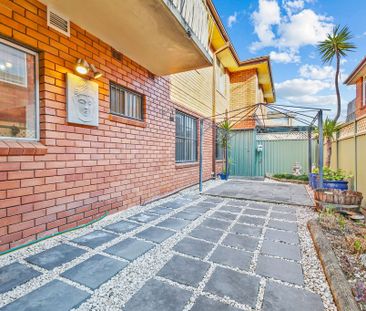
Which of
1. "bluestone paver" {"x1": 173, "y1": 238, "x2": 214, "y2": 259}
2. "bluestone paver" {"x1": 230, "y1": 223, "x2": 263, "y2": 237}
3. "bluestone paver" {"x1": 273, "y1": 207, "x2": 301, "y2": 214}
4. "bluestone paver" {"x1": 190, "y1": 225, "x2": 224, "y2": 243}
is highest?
"bluestone paver" {"x1": 173, "y1": 238, "x2": 214, "y2": 259}

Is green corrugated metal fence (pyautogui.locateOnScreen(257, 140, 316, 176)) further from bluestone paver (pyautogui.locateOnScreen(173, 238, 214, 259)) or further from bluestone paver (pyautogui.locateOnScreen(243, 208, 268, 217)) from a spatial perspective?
bluestone paver (pyautogui.locateOnScreen(173, 238, 214, 259))

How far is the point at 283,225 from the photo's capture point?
3.45 m

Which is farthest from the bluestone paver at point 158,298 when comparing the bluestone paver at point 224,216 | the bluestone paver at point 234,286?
the bluestone paver at point 224,216

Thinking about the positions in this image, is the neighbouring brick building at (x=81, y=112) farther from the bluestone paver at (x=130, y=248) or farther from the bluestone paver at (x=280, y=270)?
the bluestone paver at (x=280, y=270)

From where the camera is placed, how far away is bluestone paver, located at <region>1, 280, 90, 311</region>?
152 cm

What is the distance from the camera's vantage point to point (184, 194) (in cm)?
574

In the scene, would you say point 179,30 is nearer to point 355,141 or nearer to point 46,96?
point 46,96

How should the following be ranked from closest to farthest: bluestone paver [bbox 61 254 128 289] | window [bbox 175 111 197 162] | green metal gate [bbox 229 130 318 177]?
bluestone paver [bbox 61 254 128 289]
window [bbox 175 111 197 162]
green metal gate [bbox 229 130 318 177]

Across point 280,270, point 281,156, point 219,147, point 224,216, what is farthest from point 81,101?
point 281,156

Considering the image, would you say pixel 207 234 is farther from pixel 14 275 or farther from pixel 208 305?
pixel 14 275

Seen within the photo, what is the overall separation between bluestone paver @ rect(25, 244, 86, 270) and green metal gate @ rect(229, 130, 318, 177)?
9.07m

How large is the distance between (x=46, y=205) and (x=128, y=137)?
1.90 m

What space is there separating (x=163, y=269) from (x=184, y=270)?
0.70 feet

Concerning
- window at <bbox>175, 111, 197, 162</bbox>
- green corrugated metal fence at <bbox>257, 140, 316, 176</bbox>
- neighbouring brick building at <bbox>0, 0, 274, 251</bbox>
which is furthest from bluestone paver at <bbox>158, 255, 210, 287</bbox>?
green corrugated metal fence at <bbox>257, 140, 316, 176</bbox>
